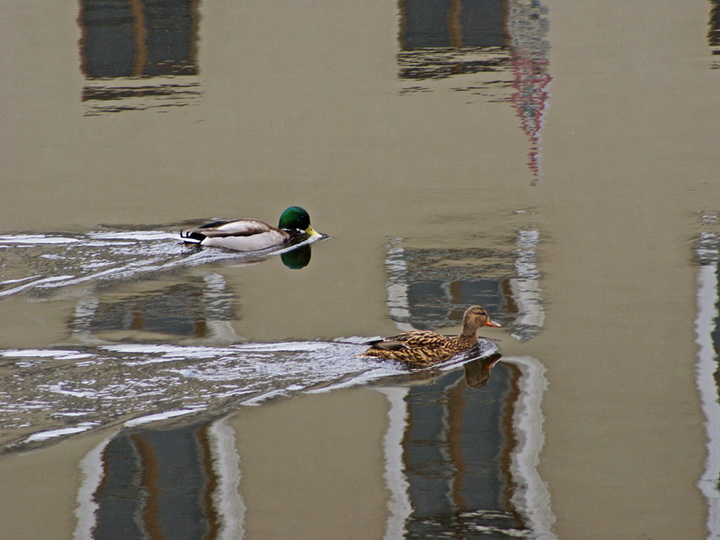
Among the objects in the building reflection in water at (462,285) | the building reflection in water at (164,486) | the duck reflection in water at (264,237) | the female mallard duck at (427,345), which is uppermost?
the duck reflection in water at (264,237)

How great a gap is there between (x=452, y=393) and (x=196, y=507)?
1920 millimetres

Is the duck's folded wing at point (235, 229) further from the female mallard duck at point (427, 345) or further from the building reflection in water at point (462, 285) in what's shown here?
the female mallard duck at point (427, 345)

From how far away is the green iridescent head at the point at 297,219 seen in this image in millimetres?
11234

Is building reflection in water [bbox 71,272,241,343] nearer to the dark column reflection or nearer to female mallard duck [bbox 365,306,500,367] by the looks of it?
female mallard duck [bbox 365,306,500,367]

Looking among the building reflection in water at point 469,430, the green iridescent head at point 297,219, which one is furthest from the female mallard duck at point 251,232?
the building reflection in water at point 469,430

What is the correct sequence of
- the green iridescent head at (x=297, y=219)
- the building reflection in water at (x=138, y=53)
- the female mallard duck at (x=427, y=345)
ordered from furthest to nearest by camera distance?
1. the building reflection in water at (x=138, y=53)
2. the green iridescent head at (x=297, y=219)
3. the female mallard duck at (x=427, y=345)

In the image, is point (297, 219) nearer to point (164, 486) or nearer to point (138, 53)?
point (164, 486)

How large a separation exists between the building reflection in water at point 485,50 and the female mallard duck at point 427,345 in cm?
541

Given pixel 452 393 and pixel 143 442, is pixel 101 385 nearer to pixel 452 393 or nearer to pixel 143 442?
pixel 143 442

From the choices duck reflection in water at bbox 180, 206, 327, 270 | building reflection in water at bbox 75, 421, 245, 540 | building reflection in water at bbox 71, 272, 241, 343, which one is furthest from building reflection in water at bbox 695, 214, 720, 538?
duck reflection in water at bbox 180, 206, 327, 270

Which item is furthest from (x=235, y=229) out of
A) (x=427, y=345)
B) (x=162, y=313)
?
(x=427, y=345)

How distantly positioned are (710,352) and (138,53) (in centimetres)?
1529

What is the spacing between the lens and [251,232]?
11.0m

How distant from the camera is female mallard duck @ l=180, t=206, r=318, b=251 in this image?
35.5 feet
